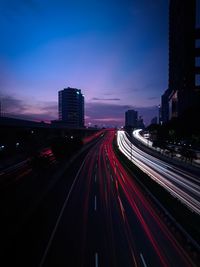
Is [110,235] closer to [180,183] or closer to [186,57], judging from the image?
[180,183]

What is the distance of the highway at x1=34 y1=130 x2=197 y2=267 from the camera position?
17.1 metres

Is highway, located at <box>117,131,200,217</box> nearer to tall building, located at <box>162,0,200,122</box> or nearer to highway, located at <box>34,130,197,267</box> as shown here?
highway, located at <box>34,130,197,267</box>

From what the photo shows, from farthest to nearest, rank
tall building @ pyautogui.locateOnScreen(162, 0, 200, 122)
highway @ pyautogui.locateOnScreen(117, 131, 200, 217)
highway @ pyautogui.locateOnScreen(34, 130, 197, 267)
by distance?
tall building @ pyautogui.locateOnScreen(162, 0, 200, 122), highway @ pyautogui.locateOnScreen(117, 131, 200, 217), highway @ pyautogui.locateOnScreen(34, 130, 197, 267)

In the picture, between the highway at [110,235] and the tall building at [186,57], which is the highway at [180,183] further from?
the tall building at [186,57]

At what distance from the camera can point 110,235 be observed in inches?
827

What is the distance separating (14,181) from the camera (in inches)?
1615

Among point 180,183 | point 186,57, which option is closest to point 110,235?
point 180,183

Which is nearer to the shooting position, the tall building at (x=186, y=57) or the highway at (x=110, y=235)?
the highway at (x=110, y=235)

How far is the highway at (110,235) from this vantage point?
17141mm

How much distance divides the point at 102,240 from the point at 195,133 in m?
71.8

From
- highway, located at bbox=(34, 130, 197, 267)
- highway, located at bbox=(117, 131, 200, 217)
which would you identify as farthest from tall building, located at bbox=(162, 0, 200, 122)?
highway, located at bbox=(34, 130, 197, 267)

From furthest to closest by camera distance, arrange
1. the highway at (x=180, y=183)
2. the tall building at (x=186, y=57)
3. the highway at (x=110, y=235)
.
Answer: the tall building at (x=186, y=57)
the highway at (x=180, y=183)
the highway at (x=110, y=235)

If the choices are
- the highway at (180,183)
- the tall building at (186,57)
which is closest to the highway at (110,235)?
the highway at (180,183)

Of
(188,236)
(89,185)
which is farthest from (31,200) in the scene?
(188,236)
